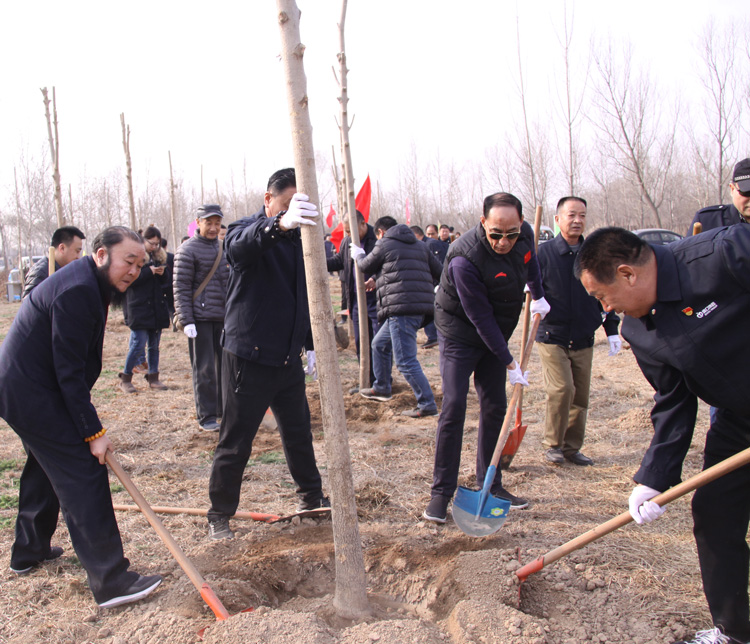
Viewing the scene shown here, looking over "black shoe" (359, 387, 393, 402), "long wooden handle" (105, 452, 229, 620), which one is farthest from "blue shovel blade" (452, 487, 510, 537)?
"black shoe" (359, 387, 393, 402)

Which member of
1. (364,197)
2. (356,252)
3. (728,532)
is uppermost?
(364,197)

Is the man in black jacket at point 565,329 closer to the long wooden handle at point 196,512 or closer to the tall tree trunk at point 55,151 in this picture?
the long wooden handle at point 196,512

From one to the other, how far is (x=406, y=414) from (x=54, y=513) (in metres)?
3.44

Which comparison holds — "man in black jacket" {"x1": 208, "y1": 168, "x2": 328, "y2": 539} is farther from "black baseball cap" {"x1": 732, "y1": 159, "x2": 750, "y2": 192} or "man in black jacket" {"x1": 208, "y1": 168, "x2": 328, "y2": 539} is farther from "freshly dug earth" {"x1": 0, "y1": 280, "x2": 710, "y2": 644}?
"black baseball cap" {"x1": 732, "y1": 159, "x2": 750, "y2": 192}

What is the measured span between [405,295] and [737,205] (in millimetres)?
3134

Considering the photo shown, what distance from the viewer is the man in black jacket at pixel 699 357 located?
6.73 feet

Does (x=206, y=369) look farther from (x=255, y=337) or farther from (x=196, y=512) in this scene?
(x=255, y=337)

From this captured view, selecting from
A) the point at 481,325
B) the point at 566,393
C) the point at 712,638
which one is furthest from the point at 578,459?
the point at 712,638

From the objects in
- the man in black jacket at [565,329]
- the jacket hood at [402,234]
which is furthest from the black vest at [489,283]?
the jacket hood at [402,234]

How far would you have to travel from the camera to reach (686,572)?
2.91m

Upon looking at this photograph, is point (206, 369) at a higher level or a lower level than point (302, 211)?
lower

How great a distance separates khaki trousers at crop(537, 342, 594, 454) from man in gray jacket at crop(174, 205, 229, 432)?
2894 millimetres

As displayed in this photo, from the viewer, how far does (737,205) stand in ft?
11.2

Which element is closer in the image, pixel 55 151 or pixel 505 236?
pixel 505 236
